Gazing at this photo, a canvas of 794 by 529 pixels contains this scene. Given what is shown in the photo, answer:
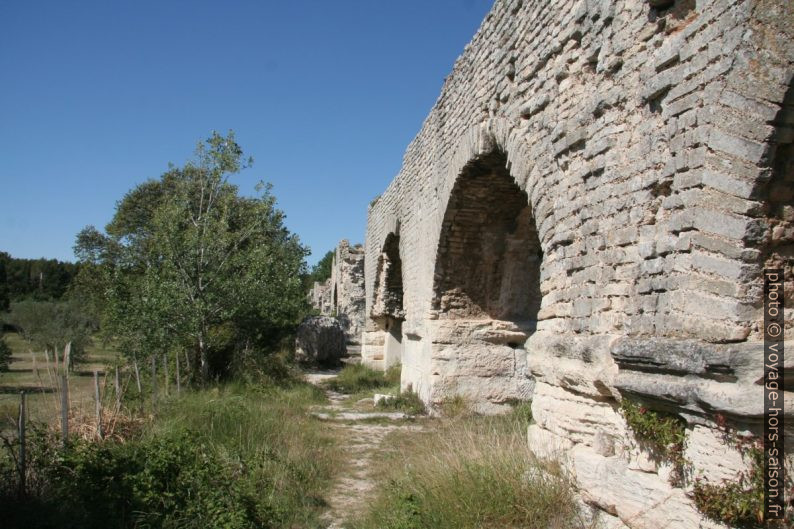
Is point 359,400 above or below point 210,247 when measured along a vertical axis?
below

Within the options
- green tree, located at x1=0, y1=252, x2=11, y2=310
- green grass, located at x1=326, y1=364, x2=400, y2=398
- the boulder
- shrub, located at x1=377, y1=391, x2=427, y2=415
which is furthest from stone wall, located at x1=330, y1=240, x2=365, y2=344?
green tree, located at x1=0, y1=252, x2=11, y2=310

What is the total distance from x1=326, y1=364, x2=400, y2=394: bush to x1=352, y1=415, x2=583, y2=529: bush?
291 inches

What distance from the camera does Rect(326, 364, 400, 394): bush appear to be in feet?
40.8

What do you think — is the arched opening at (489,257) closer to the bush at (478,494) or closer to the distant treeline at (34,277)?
the bush at (478,494)

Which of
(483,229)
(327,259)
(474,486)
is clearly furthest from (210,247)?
(327,259)

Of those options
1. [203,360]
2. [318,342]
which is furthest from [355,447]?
[318,342]

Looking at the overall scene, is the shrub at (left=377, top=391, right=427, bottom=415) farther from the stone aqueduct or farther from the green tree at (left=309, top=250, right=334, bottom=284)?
the green tree at (left=309, top=250, right=334, bottom=284)

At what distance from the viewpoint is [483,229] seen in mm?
8672

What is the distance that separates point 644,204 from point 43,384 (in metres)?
6.40

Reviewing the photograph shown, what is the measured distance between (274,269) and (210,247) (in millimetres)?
1243

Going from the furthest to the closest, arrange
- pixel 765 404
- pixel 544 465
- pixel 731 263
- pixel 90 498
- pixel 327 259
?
pixel 327 259 → pixel 544 465 → pixel 90 498 → pixel 731 263 → pixel 765 404

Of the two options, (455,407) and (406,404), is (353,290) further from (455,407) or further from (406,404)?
(455,407)

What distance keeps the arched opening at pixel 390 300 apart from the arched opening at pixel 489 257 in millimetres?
5315

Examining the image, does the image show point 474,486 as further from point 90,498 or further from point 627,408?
point 90,498
